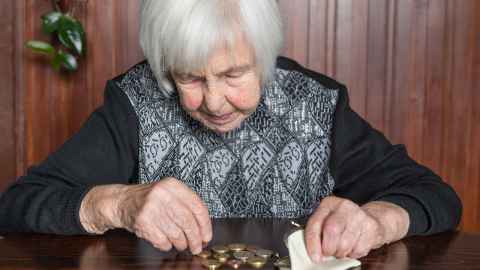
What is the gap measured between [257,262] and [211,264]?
10 cm

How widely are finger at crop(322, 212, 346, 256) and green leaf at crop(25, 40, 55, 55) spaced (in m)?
2.11

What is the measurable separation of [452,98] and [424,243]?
196 centimetres

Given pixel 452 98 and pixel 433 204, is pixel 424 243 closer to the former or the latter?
pixel 433 204

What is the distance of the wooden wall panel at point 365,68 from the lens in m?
3.36

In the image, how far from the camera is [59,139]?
3.42m

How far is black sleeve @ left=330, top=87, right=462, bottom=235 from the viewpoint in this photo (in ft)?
6.02

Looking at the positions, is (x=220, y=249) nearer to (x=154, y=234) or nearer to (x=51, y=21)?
(x=154, y=234)

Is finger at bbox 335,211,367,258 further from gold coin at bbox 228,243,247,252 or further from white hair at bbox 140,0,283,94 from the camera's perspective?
A: white hair at bbox 140,0,283,94

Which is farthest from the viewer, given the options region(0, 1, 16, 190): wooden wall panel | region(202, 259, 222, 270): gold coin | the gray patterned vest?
region(0, 1, 16, 190): wooden wall panel

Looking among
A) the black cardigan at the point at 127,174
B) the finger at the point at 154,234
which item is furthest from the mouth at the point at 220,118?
the finger at the point at 154,234

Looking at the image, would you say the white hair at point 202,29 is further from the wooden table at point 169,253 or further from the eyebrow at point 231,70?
the wooden table at point 169,253

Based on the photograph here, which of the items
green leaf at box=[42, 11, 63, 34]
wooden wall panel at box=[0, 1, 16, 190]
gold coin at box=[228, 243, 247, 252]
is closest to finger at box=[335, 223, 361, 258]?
gold coin at box=[228, 243, 247, 252]

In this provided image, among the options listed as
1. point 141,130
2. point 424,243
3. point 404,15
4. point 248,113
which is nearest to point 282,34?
point 248,113

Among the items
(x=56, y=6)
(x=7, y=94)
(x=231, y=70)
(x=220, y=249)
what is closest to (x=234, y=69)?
(x=231, y=70)
